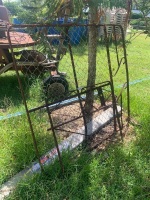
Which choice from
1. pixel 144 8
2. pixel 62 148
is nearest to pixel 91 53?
pixel 144 8

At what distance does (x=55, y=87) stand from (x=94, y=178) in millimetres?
1672

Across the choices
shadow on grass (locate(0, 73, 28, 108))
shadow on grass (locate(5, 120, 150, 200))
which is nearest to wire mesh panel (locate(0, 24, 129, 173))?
shadow on grass (locate(0, 73, 28, 108))

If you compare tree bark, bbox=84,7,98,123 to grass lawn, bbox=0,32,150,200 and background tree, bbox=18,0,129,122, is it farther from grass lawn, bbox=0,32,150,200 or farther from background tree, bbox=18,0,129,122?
Result: grass lawn, bbox=0,32,150,200

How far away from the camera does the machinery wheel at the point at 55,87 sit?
3246mm

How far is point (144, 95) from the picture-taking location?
3.79 metres

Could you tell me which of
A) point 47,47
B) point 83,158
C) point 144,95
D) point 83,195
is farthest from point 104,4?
point 144,95

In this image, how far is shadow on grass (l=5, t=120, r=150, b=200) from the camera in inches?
68.7

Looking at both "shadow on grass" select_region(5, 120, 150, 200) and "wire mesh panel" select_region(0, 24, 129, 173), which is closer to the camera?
"shadow on grass" select_region(5, 120, 150, 200)

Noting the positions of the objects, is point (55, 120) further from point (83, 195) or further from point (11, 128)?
point (83, 195)

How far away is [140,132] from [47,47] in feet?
4.51

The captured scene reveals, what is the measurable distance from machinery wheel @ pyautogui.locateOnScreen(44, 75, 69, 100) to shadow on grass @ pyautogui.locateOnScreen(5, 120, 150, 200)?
4.18 feet

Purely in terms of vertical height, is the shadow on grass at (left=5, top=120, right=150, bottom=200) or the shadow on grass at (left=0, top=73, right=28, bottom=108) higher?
the shadow on grass at (left=0, top=73, right=28, bottom=108)

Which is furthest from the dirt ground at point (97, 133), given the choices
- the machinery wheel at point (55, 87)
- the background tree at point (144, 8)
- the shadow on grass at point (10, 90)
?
the background tree at point (144, 8)

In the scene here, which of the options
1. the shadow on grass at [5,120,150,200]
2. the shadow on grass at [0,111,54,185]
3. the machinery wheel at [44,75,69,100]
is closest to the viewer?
the shadow on grass at [5,120,150,200]
